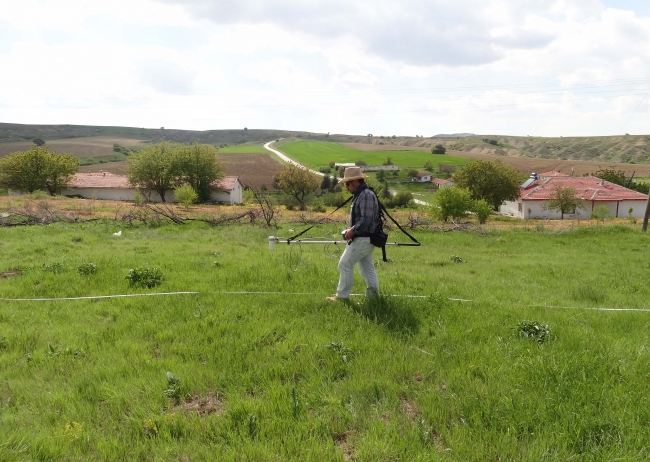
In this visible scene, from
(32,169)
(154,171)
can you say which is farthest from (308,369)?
(32,169)

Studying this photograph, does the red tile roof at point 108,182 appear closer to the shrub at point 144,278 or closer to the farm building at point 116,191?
the farm building at point 116,191

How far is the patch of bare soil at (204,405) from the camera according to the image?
4.01 metres

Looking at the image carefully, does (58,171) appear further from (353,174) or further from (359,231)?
A: (359,231)

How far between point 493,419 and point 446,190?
32.9 meters

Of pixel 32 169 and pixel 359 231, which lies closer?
pixel 359 231

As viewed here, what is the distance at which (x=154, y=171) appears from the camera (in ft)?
203

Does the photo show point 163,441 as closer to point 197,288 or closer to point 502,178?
point 197,288

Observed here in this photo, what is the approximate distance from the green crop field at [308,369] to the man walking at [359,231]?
39 cm

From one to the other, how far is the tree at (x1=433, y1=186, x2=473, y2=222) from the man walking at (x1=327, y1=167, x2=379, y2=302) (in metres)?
29.4

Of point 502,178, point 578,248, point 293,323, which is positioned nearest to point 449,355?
point 293,323

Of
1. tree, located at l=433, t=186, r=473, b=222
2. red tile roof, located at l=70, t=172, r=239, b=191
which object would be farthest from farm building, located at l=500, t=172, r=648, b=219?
red tile roof, located at l=70, t=172, r=239, b=191

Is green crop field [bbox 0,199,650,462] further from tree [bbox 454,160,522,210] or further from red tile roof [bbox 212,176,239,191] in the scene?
red tile roof [bbox 212,176,239,191]

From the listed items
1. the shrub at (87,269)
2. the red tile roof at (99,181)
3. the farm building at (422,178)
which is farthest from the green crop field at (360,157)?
the shrub at (87,269)

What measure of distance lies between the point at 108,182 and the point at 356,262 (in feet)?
234
